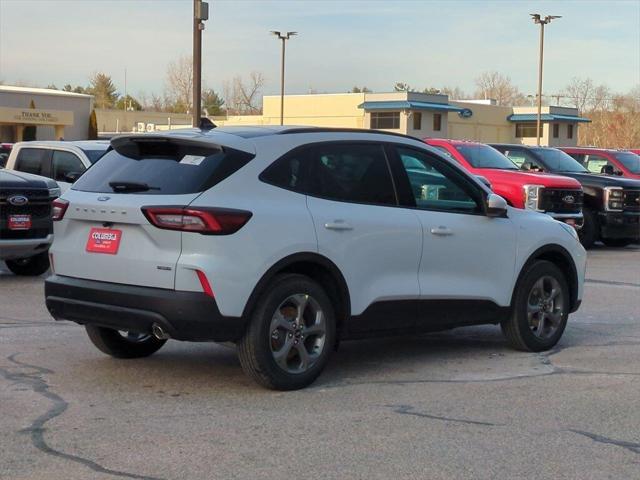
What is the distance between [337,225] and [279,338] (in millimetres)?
871

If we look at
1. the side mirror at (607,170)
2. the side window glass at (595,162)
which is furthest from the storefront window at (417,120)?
the side mirror at (607,170)

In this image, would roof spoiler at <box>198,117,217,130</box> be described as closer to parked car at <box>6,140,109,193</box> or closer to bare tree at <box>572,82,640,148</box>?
parked car at <box>6,140,109,193</box>

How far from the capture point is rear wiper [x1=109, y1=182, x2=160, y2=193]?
6.59 metres

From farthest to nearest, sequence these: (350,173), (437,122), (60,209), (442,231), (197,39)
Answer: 1. (437,122)
2. (197,39)
3. (442,231)
4. (350,173)
5. (60,209)

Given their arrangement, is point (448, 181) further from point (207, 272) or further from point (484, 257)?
point (207, 272)

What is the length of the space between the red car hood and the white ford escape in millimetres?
8924

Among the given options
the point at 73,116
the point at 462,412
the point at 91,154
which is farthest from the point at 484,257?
the point at 73,116

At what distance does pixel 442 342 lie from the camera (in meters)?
8.88

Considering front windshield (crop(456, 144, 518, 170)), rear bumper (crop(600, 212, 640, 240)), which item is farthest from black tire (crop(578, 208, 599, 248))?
front windshield (crop(456, 144, 518, 170))

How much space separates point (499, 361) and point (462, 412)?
70.5 inches

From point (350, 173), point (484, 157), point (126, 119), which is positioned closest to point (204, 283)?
point (350, 173)

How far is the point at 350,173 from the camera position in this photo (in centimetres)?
722

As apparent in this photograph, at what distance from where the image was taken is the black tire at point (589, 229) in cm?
1858

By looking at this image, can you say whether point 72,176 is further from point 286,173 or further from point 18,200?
point 286,173
